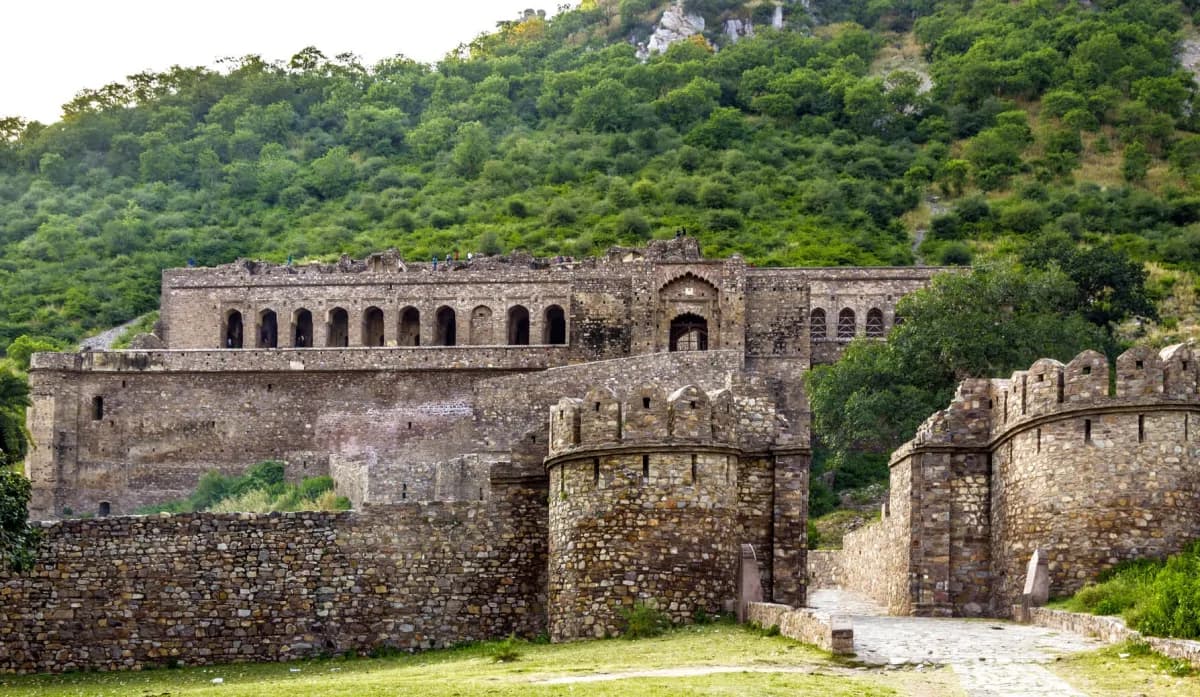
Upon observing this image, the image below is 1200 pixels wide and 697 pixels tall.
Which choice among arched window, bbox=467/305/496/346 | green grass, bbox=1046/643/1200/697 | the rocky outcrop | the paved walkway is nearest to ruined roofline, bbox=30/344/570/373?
arched window, bbox=467/305/496/346

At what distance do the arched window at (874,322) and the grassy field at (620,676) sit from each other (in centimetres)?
4841

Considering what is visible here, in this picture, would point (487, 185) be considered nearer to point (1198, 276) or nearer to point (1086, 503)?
point (1198, 276)

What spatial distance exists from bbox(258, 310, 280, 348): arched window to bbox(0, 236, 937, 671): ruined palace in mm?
181

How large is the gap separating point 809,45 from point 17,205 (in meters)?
62.7

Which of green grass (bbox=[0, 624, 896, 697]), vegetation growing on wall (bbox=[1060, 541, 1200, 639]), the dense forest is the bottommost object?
green grass (bbox=[0, 624, 896, 697])

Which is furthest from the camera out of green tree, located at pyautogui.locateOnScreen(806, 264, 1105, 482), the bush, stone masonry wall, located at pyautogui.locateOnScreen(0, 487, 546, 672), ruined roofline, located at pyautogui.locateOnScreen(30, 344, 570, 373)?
ruined roofline, located at pyautogui.locateOnScreen(30, 344, 570, 373)

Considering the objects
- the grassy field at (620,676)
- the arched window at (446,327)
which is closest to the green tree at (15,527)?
the grassy field at (620,676)

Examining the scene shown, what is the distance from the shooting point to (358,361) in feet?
227

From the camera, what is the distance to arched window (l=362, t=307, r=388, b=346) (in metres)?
78.7

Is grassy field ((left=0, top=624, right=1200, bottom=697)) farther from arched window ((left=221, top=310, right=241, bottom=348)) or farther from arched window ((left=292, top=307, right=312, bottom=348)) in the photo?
arched window ((left=221, top=310, right=241, bottom=348))

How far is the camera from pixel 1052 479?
97.0 ft

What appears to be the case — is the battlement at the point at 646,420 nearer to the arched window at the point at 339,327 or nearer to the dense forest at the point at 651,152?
the dense forest at the point at 651,152

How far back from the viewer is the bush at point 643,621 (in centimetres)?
2814

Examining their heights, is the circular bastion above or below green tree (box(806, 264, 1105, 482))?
below
